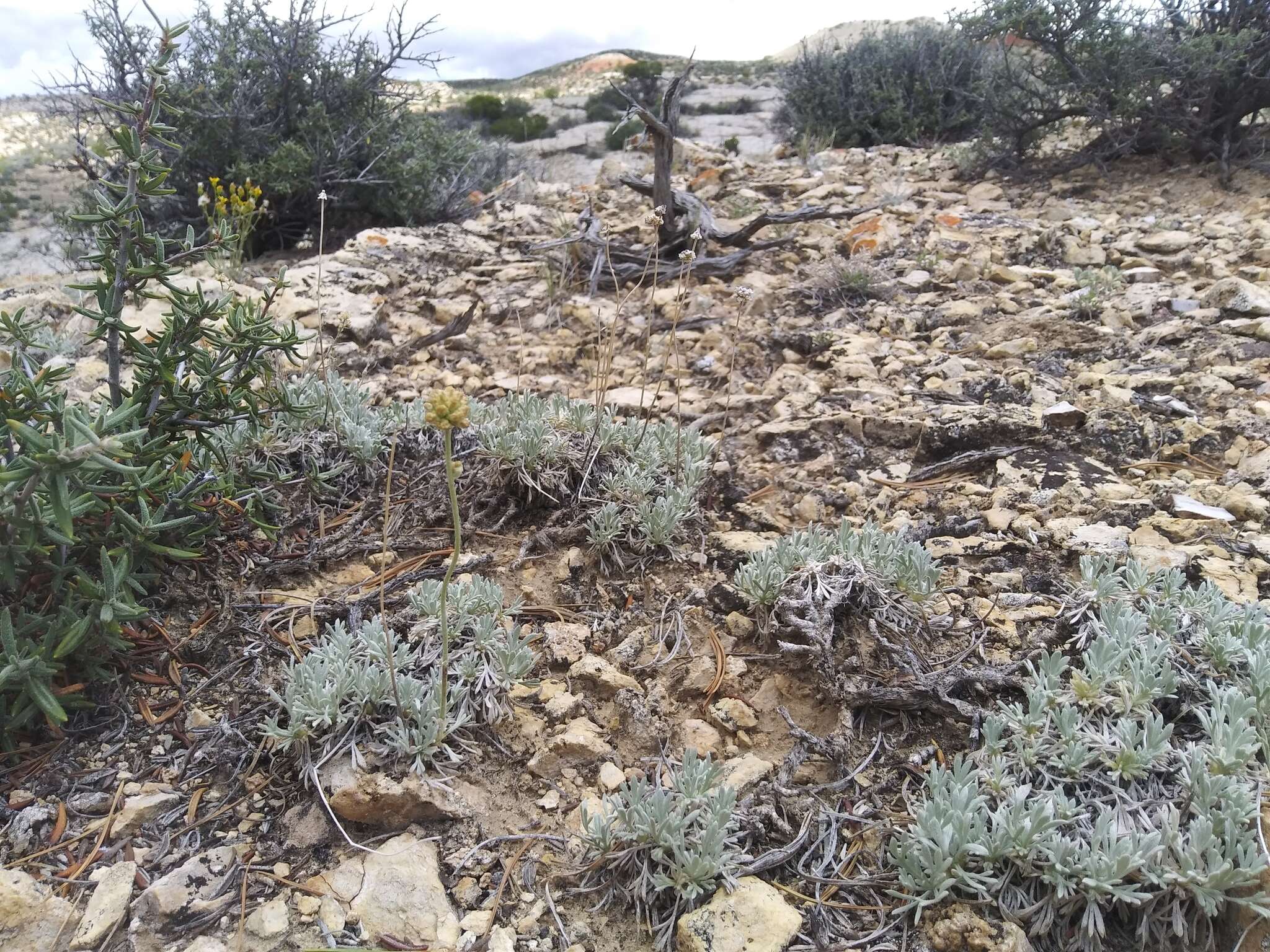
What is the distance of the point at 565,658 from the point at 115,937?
1.19 metres

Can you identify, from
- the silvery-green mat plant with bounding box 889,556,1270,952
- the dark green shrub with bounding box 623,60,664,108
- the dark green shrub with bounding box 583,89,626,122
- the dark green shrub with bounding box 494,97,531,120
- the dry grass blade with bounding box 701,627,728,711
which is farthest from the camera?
the dark green shrub with bounding box 494,97,531,120

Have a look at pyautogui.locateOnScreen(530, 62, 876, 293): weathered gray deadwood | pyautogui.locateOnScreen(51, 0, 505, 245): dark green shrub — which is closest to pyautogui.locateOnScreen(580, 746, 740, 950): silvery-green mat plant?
pyautogui.locateOnScreen(530, 62, 876, 293): weathered gray deadwood

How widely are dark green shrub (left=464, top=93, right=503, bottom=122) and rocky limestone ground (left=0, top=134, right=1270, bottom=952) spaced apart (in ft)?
49.3

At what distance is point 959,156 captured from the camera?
740 cm

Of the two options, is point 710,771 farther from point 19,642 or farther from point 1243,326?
point 1243,326

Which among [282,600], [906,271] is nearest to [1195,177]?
[906,271]

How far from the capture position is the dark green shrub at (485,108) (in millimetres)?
19062

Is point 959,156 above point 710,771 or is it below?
above

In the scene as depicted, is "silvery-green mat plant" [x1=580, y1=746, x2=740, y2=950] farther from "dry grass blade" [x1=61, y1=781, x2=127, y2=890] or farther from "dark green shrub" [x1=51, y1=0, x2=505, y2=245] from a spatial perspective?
"dark green shrub" [x1=51, y1=0, x2=505, y2=245]

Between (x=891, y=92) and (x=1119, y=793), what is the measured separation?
938 centimetres

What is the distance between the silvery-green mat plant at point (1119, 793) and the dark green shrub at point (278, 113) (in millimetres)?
6369

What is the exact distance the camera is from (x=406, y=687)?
205 cm

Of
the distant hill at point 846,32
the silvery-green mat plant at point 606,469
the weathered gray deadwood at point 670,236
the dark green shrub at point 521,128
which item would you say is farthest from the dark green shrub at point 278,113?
the dark green shrub at point 521,128

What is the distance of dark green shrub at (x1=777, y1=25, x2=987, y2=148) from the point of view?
927 cm
